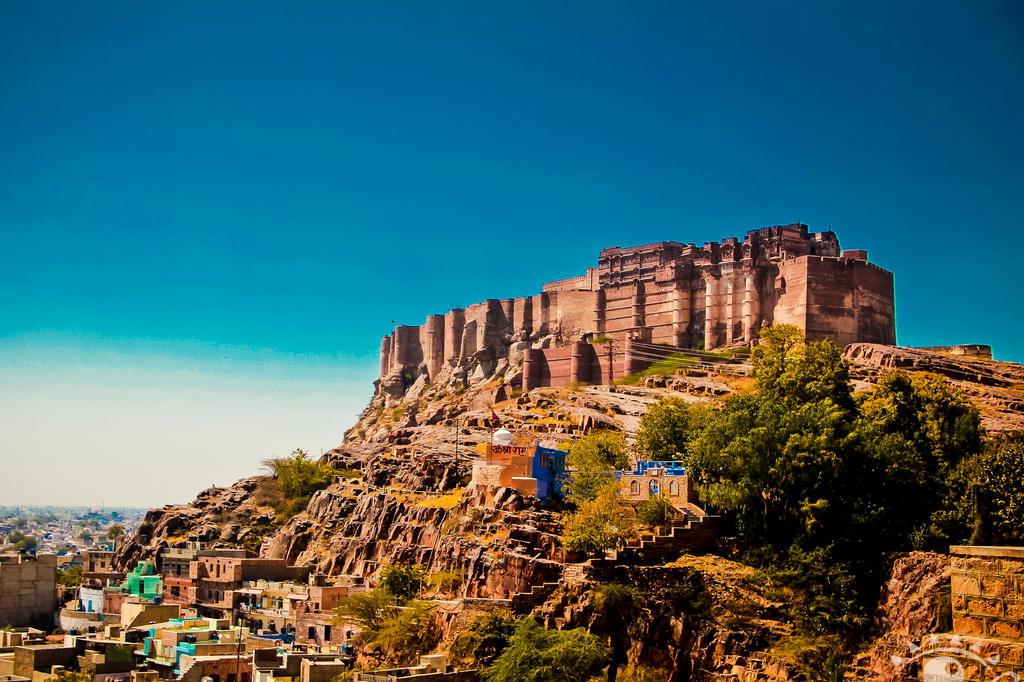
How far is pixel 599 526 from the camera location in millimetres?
45250

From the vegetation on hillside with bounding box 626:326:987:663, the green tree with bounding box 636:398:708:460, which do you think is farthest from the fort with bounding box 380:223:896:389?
the vegetation on hillside with bounding box 626:326:987:663

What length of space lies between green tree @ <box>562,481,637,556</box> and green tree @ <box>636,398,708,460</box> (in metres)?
10.2

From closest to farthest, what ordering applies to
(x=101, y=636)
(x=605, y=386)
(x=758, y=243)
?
(x=101, y=636) < (x=605, y=386) < (x=758, y=243)

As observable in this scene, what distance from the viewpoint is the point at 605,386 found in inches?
3558

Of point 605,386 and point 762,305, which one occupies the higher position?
point 762,305

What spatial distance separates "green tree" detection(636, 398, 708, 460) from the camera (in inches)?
2270

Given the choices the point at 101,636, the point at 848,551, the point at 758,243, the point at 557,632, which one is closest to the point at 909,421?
the point at 848,551

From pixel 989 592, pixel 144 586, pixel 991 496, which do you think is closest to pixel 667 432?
pixel 991 496

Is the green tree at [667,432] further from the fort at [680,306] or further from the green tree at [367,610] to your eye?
the fort at [680,306]

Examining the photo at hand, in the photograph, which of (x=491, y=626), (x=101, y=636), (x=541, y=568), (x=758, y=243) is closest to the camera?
(x=491, y=626)

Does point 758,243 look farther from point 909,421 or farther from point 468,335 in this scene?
point 909,421

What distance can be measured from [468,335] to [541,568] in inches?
3047

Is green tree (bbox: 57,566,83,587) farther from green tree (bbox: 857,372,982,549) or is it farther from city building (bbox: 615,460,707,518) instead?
green tree (bbox: 857,372,982,549)

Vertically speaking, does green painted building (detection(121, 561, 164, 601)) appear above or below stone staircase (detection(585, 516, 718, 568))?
below
